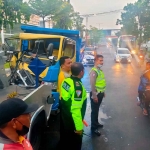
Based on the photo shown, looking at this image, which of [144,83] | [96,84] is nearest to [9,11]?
[96,84]

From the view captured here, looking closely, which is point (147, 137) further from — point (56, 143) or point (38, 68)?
point (38, 68)

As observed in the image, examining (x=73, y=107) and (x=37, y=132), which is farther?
(x=37, y=132)

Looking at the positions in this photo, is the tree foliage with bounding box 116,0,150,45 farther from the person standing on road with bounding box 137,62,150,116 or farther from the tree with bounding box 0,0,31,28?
the person standing on road with bounding box 137,62,150,116

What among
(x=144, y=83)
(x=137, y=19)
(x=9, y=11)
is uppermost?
(x=137, y=19)

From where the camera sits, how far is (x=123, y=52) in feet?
67.4

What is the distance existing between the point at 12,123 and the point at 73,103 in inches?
54.9

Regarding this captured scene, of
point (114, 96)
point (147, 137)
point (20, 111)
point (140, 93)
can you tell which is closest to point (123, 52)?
point (114, 96)

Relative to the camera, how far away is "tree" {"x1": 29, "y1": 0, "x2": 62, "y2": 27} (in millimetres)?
16891

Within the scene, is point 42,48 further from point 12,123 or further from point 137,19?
point 137,19

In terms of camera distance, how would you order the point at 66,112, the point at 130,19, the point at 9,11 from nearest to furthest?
1. the point at 66,112
2. the point at 9,11
3. the point at 130,19

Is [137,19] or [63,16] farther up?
[137,19]

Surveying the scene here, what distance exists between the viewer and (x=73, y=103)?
8.89ft

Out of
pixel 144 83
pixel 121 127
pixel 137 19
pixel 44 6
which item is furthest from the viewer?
pixel 137 19

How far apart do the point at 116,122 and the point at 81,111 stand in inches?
97.6
